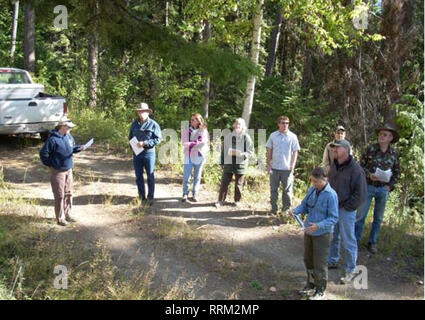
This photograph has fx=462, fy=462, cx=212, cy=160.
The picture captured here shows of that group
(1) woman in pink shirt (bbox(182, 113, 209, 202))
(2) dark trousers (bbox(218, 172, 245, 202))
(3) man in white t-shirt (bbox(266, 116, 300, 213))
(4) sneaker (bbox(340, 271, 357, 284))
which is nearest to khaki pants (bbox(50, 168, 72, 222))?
(1) woman in pink shirt (bbox(182, 113, 209, 202))

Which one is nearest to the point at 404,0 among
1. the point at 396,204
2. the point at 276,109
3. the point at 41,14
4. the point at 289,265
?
the point at 276,109

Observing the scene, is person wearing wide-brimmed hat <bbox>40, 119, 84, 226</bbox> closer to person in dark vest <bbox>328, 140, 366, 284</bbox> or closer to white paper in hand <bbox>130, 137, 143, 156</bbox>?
white paper in hand <bbox>130, 137, 143, 156</bbox>

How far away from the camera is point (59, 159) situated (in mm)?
7023

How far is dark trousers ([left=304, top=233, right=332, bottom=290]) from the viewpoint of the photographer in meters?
5.54

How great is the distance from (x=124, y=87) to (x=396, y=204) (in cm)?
1099

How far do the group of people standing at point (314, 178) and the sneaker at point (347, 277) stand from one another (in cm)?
1

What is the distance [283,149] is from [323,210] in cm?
263

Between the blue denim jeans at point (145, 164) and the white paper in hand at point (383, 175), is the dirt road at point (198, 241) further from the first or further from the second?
the white paper in hand at point (383, 175)

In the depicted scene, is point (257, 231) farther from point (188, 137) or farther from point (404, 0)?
point (404, 0)

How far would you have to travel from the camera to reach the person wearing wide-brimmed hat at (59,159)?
275 inches

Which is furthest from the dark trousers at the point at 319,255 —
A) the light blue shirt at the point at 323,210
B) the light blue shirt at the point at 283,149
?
the light blue shirt at the point at 283,149

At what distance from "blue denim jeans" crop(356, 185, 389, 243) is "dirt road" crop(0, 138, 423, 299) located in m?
0.33

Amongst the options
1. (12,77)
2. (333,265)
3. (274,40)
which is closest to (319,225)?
(333,265)

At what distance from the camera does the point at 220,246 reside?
23.4ft
